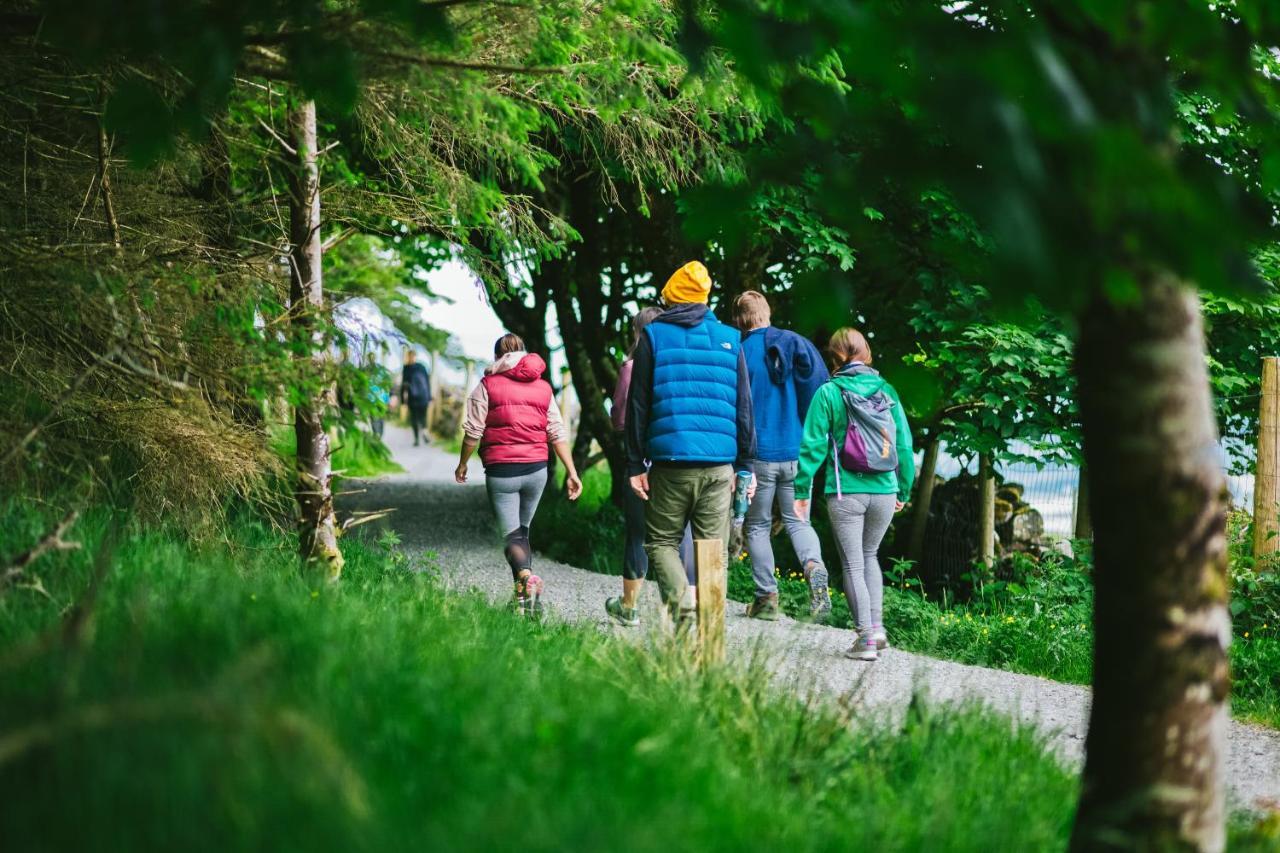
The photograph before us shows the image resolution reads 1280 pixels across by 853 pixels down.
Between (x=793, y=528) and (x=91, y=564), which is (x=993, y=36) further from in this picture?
(x=793, y=528)

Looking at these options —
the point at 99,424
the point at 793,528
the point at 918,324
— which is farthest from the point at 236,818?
the point at 918,324

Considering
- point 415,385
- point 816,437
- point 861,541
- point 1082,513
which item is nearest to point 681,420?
point 816,437

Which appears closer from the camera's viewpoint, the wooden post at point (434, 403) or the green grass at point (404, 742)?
the green grass at point (404, 742)

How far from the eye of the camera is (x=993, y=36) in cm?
208

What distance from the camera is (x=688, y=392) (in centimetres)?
613

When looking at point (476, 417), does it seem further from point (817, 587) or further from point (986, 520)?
point (986, 520)

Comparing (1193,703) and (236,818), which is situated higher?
(1193,703)

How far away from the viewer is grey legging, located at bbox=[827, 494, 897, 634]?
678cm

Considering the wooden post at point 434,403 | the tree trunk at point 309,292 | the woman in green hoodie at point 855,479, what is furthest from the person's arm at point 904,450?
the wooden post at point 434,403

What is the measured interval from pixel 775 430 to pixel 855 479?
118cm

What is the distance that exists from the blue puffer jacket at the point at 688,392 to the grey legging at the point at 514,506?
1.33m

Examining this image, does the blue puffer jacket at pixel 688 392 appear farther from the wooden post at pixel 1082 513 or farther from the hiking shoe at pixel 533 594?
the wooden post at pixel 1082 513

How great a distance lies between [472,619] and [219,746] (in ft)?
10.1

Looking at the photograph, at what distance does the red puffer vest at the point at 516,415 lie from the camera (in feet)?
23.4
